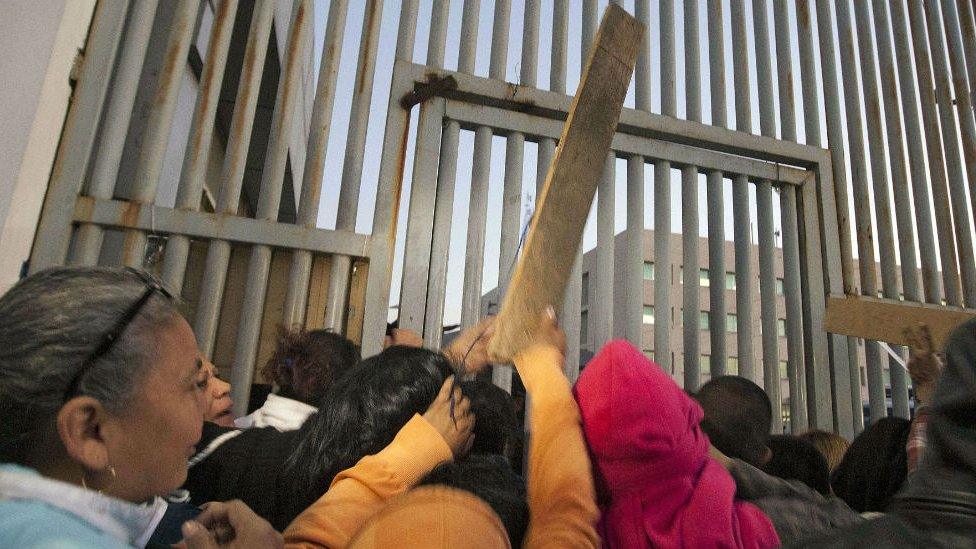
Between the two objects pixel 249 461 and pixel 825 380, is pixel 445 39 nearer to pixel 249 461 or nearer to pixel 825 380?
pixel 249 461

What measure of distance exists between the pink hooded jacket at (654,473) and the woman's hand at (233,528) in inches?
22.9

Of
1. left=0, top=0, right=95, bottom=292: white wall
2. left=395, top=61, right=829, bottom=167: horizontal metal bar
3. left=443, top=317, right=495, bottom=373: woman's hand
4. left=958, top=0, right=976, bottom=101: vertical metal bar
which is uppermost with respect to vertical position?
left=958, top=0, right=976, bottom=101: vertical metal bar

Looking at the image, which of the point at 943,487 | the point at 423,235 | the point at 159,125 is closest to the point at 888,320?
the point at 423,235

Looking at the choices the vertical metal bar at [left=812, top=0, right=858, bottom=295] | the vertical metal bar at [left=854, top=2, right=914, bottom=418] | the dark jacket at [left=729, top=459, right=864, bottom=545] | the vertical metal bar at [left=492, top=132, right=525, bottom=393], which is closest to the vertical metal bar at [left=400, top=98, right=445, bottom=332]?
the vertical metal bar at [left=492, top=132, right=525, bottom=393]

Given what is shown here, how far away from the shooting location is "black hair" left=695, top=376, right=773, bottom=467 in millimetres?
1649

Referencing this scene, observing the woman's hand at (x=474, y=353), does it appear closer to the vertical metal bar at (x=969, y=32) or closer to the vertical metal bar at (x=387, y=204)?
the vertical metal bar at (x=387, y=204)

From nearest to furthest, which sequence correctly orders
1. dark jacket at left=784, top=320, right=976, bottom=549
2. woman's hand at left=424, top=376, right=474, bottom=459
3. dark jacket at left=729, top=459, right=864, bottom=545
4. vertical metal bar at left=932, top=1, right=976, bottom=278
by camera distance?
dark jacket at left=784, top=320, right=976, bottom=549, dark jacket at left=729, top=459, right=864, bottom=545, woman's hand at left=424, top=376, right=474, bottom=459, vertical metal bar at left=932, top=1, right=976, bottom=278

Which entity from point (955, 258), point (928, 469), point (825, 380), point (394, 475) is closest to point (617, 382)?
point (394, 475)

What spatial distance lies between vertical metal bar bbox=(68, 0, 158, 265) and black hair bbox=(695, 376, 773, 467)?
203 cm

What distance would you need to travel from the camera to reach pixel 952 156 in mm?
3283

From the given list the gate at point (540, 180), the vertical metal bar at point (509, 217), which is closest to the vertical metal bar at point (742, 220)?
the gate at point (540, 180)

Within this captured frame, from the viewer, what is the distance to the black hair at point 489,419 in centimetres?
152

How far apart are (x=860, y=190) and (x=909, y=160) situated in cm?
44

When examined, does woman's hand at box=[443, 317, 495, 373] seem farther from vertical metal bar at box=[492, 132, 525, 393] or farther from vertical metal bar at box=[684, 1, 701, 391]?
vertical metal bar at box=[684, 1, 701, 391]
